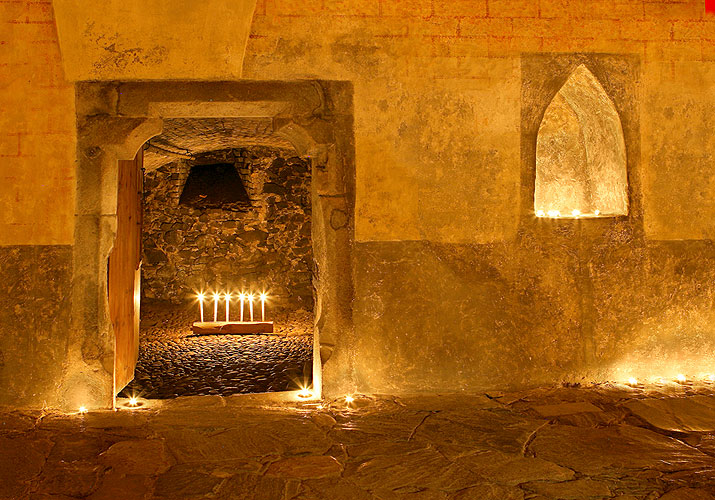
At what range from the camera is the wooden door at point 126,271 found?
13.7ft

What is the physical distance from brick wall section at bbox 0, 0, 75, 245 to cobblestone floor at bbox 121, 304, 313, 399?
1.42 metres

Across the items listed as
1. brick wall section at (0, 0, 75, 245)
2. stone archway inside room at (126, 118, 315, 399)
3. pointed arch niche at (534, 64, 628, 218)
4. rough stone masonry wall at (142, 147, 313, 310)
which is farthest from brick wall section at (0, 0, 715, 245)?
rough stone masonry wall at (142, 147, 313, 310)

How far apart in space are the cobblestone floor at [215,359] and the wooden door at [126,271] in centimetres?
27

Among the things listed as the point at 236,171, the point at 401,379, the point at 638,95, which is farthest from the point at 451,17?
the point at 236,171

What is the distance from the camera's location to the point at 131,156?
12.7ft

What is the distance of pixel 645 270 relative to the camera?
3936 mm

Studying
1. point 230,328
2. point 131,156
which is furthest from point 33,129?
point 230,328

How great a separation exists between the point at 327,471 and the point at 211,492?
0.53 metres

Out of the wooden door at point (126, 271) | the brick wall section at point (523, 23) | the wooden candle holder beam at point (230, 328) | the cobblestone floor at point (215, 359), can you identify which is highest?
the brick wall section at point (523, 23)

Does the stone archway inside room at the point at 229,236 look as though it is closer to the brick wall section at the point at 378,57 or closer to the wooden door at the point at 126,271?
the wooden door at the point at 126,271

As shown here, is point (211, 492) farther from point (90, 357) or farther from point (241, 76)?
point (241, 76)

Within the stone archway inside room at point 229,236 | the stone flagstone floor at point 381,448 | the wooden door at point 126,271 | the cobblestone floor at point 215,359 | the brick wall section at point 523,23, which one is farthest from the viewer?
the stone archway inside room at point 229,236

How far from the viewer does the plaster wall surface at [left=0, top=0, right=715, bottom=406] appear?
3594 millimetres

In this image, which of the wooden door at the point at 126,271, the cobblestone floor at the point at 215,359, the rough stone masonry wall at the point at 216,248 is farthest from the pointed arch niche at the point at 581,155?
the rough stone masonry wall at the point at 216,248
